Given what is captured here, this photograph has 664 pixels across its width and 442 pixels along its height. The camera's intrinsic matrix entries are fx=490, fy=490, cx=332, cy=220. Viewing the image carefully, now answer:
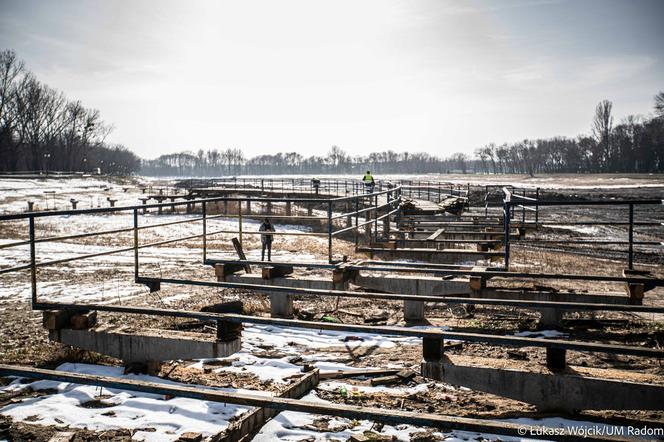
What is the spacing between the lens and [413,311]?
8.02 meters

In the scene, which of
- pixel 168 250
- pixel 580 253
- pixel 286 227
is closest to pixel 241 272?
pixel 168 250

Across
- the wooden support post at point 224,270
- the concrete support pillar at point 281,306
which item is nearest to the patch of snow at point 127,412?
the concrete support pillar at point 281,306

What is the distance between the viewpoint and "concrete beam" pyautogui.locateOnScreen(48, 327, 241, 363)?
541 cm

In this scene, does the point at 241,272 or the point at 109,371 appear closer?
the point at 109,371

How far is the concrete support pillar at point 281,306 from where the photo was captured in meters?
8.07

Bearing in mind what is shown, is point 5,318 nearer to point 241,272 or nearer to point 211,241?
point 241,272

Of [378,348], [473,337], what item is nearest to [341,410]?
[473,337]

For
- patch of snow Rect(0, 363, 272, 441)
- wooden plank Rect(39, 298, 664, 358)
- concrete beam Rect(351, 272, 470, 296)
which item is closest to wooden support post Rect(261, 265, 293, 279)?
concrete beam Rect(351, 272, 470, 296)

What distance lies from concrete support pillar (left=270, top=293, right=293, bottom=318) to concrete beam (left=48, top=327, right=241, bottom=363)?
2397 millimetres

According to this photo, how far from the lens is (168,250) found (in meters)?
17.7

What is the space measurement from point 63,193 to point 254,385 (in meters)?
47.4

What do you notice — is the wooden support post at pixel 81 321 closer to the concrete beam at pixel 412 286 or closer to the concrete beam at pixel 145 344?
the concrete beam at pixel 145 344

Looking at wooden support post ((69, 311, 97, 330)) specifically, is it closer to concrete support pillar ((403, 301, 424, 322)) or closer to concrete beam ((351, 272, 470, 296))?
concrete beam ((351, 272, 470, 296))

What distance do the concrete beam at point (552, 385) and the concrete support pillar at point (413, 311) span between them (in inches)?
119
